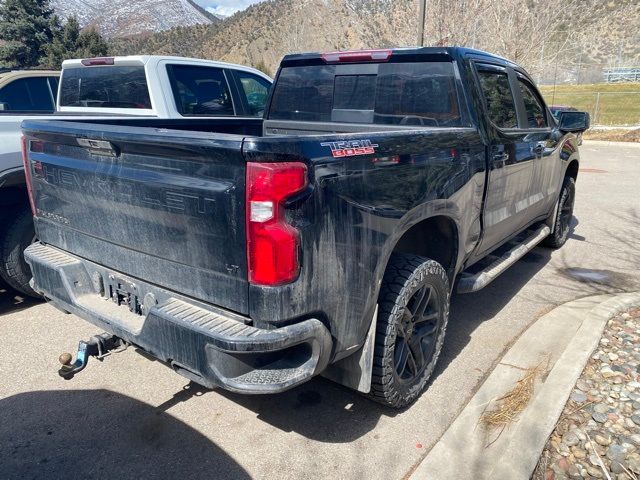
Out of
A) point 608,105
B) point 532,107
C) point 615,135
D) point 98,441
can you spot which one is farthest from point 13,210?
point 608,105

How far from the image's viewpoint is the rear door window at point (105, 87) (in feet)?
18.3

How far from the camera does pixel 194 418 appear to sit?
308cm

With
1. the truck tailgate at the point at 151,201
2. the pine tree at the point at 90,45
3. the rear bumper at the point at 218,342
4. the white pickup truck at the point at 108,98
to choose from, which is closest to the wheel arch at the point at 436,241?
the rear bumper at the point at 218,342

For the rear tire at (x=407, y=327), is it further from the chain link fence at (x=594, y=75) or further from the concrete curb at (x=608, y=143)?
the chain link fence at (x=594, y=75)

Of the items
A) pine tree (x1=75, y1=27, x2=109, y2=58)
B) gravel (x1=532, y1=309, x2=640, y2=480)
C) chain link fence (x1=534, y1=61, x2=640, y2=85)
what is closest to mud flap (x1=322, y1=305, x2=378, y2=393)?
gravel (x1=532, y1=309, x2=640, y2=480)

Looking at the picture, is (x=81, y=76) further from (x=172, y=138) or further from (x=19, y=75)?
(x=172, y=138)

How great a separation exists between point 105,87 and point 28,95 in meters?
1.57

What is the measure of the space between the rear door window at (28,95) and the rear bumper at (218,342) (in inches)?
200

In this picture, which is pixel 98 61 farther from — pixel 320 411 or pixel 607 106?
pixel 607 106

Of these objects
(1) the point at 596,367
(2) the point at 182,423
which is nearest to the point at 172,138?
(2) the point at 182,423

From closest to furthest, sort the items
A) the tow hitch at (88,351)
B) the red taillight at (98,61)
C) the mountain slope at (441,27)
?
the tow hitch at (88,351) < the red taillight at (98,61) < the mountain slope at (441,27)

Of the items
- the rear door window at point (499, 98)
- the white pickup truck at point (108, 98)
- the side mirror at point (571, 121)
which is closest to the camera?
the rear door window at point (499, 98)

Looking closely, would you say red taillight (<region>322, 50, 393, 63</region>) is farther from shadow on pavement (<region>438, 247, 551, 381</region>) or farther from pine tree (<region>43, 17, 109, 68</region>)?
pine tree (<region>43, 17, 109, 68</region>)

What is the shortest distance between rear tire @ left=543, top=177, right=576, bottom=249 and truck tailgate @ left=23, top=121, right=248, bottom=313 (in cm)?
475
